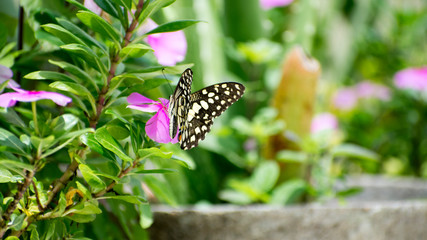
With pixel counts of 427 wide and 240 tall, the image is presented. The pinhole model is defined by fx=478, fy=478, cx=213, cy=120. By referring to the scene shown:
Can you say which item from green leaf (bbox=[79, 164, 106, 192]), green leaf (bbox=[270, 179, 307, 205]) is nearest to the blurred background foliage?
green leaf (bbox=[270, 179, 307, 205])

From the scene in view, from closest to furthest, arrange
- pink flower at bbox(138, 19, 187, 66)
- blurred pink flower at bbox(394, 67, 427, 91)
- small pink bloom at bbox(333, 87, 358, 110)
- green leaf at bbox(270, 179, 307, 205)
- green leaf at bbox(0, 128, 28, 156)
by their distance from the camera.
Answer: green leaf at bbox(0, 128, 28, 156) < pink flower at bbox(138, 19, 187, 66) < green leaf at bbox(270, 179, 307, 205) < blurred pink flower at bbox(394, 67, 427, 91) < small pink bloom at bbox(333, 87, 358, 110)

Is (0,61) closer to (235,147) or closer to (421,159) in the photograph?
(235,147)

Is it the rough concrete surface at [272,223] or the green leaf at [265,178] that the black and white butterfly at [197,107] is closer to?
the rough concrete surface at [272,223]

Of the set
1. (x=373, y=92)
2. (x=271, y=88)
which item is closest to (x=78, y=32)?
(x=271, y=88)

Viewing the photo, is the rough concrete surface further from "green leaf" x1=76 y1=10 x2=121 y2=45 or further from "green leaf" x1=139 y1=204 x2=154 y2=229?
"green leaf" x1=76 y1=10 x2=121 y2=45

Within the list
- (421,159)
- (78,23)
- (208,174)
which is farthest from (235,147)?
(421,159)

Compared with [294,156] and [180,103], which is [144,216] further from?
[294,156]
